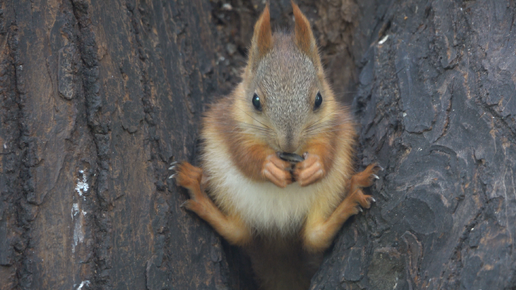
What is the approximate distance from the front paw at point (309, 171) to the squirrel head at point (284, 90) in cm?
10

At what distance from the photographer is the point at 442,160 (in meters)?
2.24

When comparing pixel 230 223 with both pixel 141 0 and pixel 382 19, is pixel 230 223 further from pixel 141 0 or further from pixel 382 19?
pixel 382 19

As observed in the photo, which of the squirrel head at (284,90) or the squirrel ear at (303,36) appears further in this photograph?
the squirrel ear at (303,36)

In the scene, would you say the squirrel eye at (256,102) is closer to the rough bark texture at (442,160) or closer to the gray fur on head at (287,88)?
the gray fur on head at (287,88)

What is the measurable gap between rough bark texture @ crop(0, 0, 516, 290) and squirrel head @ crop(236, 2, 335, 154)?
332mm

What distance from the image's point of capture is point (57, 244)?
2100mm

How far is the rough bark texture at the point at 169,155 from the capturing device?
2.08 metres

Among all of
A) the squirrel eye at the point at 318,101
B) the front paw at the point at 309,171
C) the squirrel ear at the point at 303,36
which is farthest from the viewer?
the squirrel ear at the point at 303,36

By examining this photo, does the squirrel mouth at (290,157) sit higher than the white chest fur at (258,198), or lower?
higher

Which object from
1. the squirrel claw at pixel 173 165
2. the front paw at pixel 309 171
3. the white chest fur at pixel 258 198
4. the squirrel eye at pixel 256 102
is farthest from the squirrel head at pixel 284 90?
the squirrel claw at pixel 173 165

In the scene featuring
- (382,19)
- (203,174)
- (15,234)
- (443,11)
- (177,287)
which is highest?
(443,11)

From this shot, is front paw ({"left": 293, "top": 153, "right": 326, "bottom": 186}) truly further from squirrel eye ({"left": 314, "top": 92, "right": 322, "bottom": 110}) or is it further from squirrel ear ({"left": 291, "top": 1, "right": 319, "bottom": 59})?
squirrel ear ({"left": 291, "top": 1, "right": 319, "bottom": 59})

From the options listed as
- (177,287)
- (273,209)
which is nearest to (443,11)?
(273,209)

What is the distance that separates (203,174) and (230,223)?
13.7 inches
